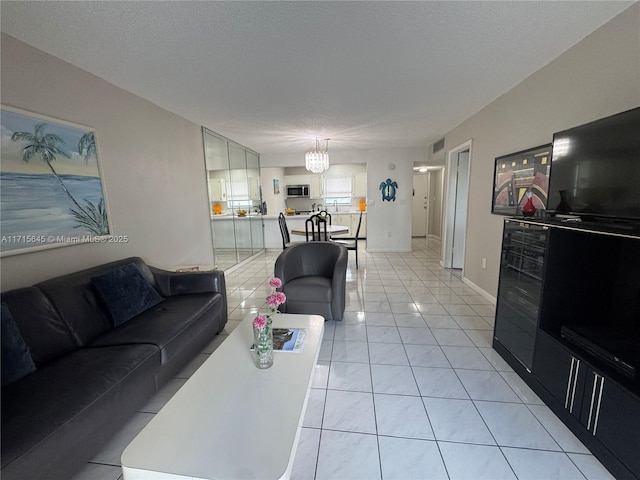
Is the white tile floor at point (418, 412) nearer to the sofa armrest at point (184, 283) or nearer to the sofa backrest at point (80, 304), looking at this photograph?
the sofa armrest at point (184, 283)

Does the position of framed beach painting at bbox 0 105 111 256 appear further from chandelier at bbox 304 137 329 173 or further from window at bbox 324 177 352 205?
window at bbox 324 177 352 205

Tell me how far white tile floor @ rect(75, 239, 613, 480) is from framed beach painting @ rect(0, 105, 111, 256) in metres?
1.42

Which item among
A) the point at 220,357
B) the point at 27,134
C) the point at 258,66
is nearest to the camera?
the point at 220,357

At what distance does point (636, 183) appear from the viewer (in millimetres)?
1325

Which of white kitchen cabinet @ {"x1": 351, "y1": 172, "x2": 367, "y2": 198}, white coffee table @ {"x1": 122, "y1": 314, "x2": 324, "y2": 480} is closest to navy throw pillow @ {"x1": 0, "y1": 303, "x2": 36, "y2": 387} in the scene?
white coffee table @ {"x1": 122, "y1": 314, "x2": 324, "y2": 480}

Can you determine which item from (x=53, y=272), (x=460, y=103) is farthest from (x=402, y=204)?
(x=53, y=272)

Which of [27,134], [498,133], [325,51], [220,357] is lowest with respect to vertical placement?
[220,357]

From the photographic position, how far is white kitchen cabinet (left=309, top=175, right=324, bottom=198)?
26.9ft

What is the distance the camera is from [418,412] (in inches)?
63.9

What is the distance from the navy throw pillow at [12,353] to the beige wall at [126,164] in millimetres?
557

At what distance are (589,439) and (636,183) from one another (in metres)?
1.35

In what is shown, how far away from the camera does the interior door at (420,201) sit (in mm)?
7820

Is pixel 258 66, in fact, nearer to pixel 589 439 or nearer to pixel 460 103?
pixel 460 103

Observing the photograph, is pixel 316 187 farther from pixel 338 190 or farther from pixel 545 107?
pixel 545 107
